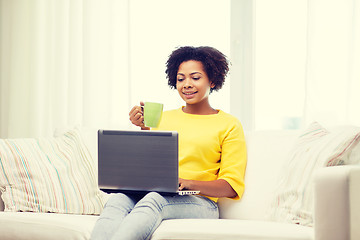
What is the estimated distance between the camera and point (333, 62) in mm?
2977

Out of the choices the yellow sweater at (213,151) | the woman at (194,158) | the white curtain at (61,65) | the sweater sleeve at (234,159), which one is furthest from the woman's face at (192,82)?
the white curtain at (61,65)

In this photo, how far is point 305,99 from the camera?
3.03 meters

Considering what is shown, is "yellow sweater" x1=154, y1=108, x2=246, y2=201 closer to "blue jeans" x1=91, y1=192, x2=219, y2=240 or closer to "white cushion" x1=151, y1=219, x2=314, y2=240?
"blue jeans" x1=91, y1=192, x2=219, y2=240

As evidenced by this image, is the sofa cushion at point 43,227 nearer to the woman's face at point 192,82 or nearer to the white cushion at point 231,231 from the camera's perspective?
the white cushion at point 231,231

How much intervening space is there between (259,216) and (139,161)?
0.59 metres

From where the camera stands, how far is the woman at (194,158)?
178 cm

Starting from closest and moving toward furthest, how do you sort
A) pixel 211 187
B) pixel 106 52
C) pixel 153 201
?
pixel 153 201
pixel 211 187
pixel 106 52

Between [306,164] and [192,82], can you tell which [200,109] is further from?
[306,164]

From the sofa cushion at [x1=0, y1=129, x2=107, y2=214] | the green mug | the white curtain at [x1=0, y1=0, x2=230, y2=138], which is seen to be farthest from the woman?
the white curtain at [x1=0, y1=0, x2=230, y2=138]

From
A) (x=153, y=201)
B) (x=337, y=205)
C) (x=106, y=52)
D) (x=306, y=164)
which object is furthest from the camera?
(x=106, y=52)

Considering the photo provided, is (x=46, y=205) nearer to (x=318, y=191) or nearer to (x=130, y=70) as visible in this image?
(x=318, y=191)

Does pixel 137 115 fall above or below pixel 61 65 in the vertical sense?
below

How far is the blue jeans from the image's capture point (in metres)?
1.70

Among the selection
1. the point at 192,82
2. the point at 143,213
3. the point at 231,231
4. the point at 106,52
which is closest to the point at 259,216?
the point at 231,231
